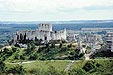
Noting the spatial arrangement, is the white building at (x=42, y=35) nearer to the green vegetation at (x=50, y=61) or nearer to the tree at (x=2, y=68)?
the green vegetation at (x=50, y=61)

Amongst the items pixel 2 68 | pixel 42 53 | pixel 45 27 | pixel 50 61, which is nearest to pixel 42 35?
pixel 45 27

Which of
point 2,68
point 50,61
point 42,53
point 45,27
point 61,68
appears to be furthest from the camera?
point 45,27

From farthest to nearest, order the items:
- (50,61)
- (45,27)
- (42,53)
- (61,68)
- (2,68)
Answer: (45,27) → (42,53) → (50,61) → (2,68) → (61,68)

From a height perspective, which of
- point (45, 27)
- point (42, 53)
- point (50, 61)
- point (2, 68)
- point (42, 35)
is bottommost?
point (2, 68)

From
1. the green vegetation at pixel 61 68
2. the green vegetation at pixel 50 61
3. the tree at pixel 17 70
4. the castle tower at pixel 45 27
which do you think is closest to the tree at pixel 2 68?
the green vegetation at pixel 50 61

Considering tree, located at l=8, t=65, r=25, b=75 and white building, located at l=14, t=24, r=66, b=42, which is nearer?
tree, located at l=8, t=65, r=25, b=75

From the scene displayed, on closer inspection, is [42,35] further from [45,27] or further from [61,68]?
[61,68]

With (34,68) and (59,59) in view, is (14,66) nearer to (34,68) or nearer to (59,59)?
(34,68)

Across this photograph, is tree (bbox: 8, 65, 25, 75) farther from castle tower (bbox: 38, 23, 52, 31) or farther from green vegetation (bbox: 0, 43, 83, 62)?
castle tower (bbox: 38, 23, 52, 31)

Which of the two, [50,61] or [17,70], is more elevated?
[50,61]

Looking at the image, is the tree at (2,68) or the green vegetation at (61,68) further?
the tree at (2,68)

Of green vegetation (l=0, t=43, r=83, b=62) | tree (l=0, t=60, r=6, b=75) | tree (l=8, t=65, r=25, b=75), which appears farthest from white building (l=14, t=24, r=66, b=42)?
tree (l=8, t=65, r=25, b=75)
